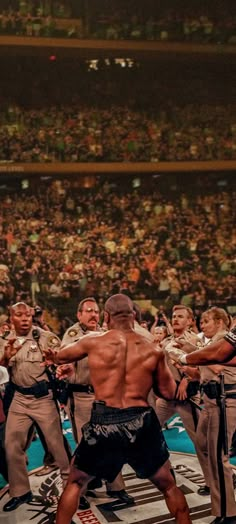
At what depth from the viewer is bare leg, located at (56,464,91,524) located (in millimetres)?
3928

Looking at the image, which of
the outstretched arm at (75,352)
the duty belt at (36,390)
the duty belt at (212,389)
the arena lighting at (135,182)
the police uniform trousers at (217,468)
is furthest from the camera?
the arena lighting at (135,182)

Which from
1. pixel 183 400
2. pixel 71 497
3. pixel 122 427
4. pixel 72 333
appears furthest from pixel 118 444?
pixel 72 333

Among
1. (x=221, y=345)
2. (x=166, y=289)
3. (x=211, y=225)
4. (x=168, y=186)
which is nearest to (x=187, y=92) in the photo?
(x=168, y=186)

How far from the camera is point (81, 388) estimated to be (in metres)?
5.61

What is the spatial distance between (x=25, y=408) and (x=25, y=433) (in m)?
0.21

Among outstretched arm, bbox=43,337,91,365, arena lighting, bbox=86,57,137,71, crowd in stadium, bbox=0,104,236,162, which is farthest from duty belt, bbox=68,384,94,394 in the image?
arena lighting, bbox=86,57,137,71

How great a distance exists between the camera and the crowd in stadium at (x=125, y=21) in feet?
63.5

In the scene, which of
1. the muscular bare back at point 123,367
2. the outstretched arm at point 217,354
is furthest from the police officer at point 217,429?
the outstretched arm at point 217,354

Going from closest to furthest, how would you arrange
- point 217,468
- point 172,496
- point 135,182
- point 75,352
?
1. point 172,496
2. point 75,352
3. point 217,468
4. point 135,182

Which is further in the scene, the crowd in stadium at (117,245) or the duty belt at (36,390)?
the crowd in stadium at (117,245)

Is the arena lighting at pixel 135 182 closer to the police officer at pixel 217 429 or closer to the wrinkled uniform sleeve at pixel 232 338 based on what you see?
the police officer at pixel 217 429

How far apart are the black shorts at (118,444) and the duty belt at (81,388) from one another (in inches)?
61.7

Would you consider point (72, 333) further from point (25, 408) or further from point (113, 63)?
point (113, 63)

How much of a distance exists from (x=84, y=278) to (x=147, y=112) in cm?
725
